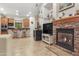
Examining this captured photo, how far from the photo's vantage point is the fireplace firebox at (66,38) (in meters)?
3.88

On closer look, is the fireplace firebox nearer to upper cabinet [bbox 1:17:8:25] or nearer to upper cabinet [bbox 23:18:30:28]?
upper cabinet [bbox 1:17:8:25]

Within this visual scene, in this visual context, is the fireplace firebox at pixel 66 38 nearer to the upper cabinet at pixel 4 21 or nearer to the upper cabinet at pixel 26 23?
the upper cabinet at pixel 4 21

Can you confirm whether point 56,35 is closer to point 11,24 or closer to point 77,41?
point 77,41

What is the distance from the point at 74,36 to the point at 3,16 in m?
10.2

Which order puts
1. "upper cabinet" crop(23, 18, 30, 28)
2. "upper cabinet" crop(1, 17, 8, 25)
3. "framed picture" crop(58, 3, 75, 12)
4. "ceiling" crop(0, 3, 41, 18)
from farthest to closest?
"upper cabinet" crop(23, 18, 30, 28)
"upper cabinet" crop(1, 17, 8, 25)
"ceiling" crop(0, 3, 41, 18)
"framed picture" crop(58, 3, 75, 12)

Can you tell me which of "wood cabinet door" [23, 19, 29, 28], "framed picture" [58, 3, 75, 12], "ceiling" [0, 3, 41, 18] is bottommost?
"wood cabinet door" [23, 19, 29, 28]

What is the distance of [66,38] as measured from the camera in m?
4.33

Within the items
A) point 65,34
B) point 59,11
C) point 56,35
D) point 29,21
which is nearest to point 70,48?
point 65,34

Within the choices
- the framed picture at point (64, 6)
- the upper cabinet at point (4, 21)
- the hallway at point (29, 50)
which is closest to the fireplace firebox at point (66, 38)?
the hallway at point (29, 50)

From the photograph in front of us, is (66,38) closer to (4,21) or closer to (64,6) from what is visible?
(64,6)

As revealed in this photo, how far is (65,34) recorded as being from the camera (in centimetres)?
437

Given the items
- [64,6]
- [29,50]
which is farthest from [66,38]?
[29,50]

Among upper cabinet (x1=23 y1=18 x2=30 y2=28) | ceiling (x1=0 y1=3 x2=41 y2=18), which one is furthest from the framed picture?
upper cabinet (x1=23 y1=18 x2=30 y2=28)

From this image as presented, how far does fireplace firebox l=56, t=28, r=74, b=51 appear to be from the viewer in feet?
12.7
